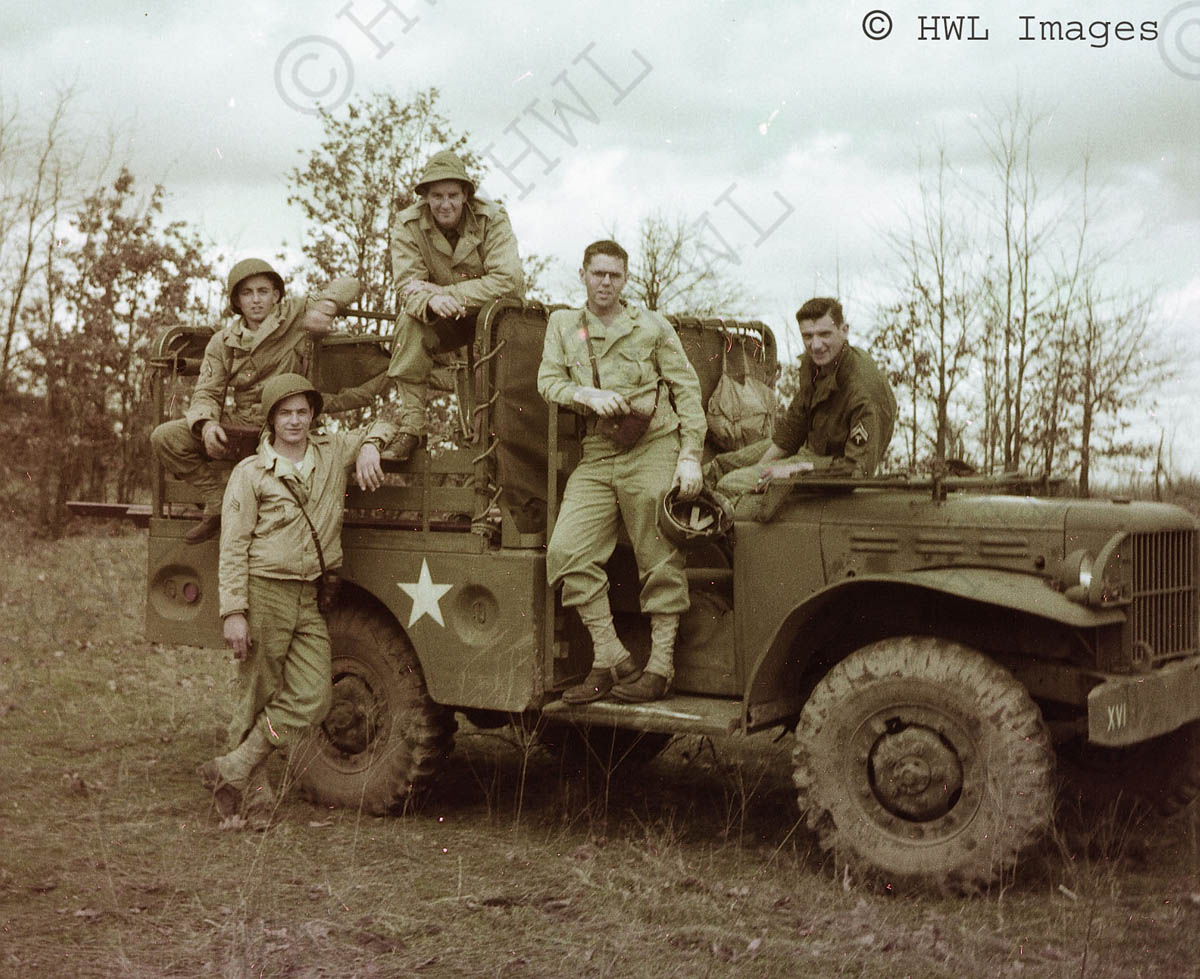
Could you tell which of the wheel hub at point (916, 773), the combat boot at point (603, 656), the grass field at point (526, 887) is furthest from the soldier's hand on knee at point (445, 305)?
the wheel hub at point (916, 773)

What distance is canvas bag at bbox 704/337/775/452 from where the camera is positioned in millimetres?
7172

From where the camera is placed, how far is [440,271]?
6879 mm

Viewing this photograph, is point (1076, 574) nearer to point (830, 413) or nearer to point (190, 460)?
point (830, 413)

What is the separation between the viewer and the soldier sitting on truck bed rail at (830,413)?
6023 mm

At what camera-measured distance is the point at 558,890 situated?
17.7 feet

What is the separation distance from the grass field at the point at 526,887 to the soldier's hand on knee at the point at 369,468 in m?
1.55

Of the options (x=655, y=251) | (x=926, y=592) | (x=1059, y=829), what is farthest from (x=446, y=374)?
(x=655, y=251)

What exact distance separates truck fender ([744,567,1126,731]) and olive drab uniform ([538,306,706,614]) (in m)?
0.52

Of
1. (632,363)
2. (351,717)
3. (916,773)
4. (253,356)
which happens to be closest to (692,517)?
(632,363)

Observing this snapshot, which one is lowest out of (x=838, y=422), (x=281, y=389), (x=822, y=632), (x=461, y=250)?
(x=822, y=632)

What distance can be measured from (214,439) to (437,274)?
1.33m

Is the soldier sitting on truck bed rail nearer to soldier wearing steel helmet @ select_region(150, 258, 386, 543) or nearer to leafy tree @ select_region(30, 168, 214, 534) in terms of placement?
soldier wearing steel helmet @ select_region(150, 258, 386, 543)

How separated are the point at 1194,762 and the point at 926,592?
1500 millimetres

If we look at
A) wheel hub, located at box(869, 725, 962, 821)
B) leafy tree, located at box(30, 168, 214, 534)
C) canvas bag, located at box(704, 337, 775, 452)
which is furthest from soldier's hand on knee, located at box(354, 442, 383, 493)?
leafy tree, located at box(30, 168, 214, 534)
